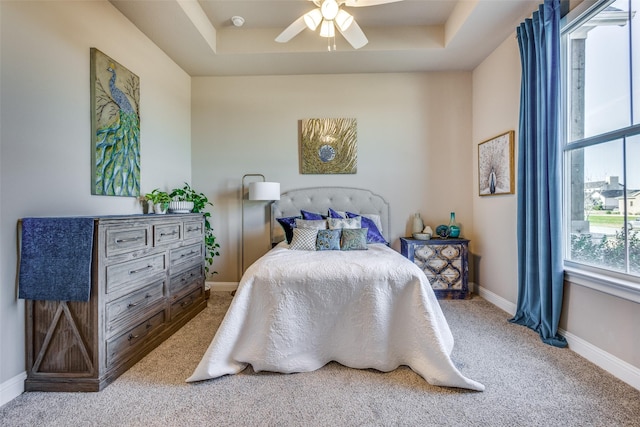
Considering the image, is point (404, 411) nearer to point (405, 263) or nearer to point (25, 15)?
point (405, 263)

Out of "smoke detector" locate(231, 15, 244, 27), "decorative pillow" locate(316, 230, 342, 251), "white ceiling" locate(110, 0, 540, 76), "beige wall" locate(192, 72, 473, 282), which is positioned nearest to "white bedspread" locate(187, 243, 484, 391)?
"decorative pillow" locate(316, 230, 342, 251)

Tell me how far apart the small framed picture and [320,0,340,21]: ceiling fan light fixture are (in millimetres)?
2193

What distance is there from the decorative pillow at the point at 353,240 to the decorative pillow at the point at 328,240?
0.07m

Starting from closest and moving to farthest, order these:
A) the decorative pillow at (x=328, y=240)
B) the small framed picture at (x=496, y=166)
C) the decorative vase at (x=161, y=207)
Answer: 1. the decorative vase at (x=161, y=207)
2. the decorative pillow at (x=328, y=240)
3. the small framed picture at (x=496, y=166)

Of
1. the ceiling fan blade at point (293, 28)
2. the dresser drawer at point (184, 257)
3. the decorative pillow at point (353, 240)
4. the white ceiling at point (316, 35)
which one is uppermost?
the white ceiling at point (316, 35)

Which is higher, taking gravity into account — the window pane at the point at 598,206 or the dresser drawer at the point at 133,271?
the window pane at the point at 598,206

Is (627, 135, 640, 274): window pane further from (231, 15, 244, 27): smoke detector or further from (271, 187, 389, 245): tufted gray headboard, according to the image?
(231, 15, 244, 27): smoke detector

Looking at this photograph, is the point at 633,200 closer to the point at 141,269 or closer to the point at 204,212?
the point at 141,269

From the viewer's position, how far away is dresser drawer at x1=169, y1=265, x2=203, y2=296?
2537 mm

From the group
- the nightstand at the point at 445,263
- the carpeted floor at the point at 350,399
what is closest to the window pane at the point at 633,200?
the carpeted floor at the point at 350,399

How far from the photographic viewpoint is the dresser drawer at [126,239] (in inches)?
71.1

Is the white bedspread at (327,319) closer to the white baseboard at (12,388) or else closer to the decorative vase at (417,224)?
the white baseboard at (12,388)

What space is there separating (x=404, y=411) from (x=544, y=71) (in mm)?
2799

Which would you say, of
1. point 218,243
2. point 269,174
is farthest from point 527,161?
point 218,243
